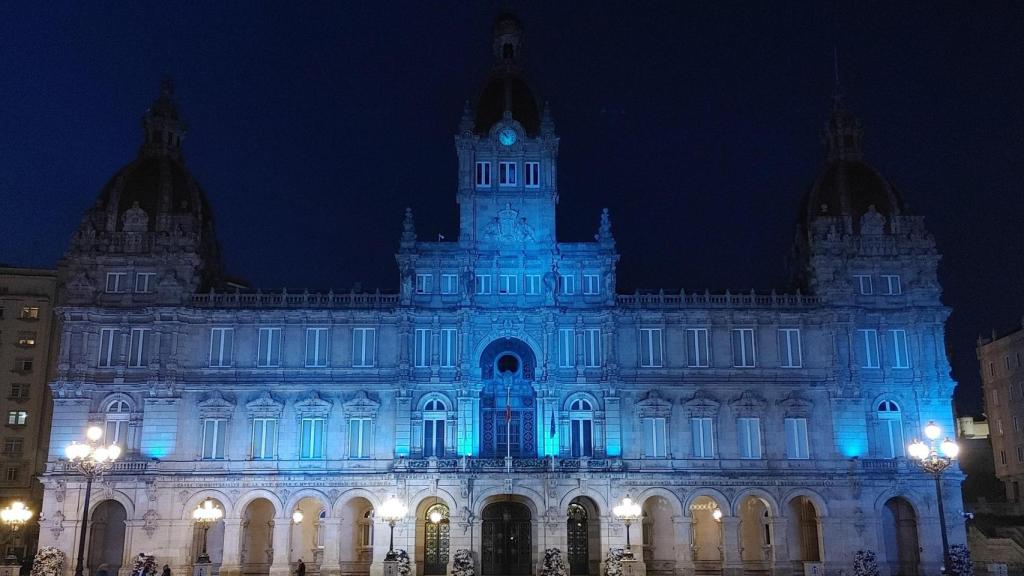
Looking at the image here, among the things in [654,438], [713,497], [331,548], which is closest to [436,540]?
[331,548]

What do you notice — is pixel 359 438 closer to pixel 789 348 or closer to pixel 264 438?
pixel 264 438

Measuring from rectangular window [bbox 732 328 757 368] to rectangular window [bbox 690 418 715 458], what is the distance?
4792 mm

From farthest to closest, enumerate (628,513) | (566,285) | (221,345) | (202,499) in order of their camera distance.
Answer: (566,285), (221,345), (202,499), (628,513)

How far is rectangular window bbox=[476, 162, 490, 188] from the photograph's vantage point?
68.6 metres

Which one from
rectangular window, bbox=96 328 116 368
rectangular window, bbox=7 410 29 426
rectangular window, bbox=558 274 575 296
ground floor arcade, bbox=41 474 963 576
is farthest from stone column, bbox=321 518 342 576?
rectangular window, bbox=7 410 29 426

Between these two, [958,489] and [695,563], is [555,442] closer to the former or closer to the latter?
[695,563]

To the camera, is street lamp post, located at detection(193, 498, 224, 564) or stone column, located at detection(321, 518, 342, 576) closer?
street lamp post, located at detection(193, 498, 224, 564)

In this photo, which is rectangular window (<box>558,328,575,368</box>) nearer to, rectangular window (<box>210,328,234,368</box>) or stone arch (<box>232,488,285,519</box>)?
stone arch (<box>232,488,285,519</box>)

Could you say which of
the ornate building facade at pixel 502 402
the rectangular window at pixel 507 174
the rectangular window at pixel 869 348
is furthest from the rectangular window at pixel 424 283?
the rectangular window at pixel 869 348

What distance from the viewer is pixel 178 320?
213 feet

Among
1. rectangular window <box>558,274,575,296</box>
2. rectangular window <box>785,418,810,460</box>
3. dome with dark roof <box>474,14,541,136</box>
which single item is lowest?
rectangular window <box>785,418,810,460</box>

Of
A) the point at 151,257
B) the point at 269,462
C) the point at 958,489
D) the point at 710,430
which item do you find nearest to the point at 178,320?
the point at 151,257

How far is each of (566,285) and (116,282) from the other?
32407mm

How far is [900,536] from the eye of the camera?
64.6 meters
